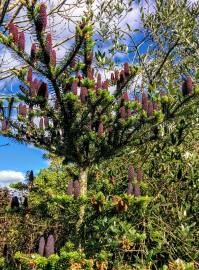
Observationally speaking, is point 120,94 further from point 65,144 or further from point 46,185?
point 46,185

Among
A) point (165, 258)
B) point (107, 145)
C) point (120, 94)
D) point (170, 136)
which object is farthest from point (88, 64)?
point (165, 258)

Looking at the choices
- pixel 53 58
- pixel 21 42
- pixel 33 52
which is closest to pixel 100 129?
pixel 53 58

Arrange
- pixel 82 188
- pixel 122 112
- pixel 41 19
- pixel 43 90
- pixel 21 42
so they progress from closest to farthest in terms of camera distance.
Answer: pixel 41 19, pixel 21 42, pixel 43 90, pixel 122 112, pixel 82 188

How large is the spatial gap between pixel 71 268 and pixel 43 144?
1701 mm

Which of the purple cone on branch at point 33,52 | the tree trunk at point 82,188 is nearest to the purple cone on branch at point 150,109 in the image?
the tree trunk at point 82,188

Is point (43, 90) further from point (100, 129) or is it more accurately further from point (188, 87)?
point (188, 87)

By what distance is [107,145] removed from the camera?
5078 mm

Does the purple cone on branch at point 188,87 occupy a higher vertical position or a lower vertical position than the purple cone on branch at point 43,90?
higher

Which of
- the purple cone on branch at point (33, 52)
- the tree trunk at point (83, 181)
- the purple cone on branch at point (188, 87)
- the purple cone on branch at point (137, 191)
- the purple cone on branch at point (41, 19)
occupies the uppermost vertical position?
the purple cone on branch at point (41, 19)

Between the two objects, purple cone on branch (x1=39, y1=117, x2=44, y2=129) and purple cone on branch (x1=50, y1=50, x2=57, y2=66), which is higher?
purple cone on branch (x1=50, y1=50, x2=57, y2=66)

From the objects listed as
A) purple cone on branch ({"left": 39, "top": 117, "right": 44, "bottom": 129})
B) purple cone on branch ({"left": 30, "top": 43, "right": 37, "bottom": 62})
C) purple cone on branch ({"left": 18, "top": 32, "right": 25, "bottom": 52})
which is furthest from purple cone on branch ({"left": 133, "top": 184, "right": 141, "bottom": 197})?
purple cone on branch ({"left": 18, "top": 32, "right": 25, "bottom": 52})

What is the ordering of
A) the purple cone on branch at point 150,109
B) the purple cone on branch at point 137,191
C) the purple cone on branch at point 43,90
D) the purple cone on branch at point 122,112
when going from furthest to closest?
the purple cone on branch at point 122,112 < the purple cone on branch at point 150,109 < the purple cone on branch at point 43,90 < the purple cone on branch at point 137,191

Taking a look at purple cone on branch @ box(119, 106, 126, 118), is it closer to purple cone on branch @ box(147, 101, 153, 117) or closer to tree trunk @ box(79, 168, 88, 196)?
purple cone on branch @ box(147, 101, 153, 117)

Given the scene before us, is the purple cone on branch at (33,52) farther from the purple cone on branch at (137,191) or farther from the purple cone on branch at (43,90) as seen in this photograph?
the purple cone on branch at (137,191)
